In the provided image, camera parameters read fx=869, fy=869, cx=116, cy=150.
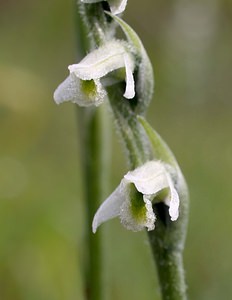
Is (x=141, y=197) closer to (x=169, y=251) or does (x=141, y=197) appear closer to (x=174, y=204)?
(x=174, y=204)

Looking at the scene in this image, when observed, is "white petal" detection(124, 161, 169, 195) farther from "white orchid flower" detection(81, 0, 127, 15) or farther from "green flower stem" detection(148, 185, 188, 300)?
"white orchid flower" detection(81, 0, 127, 15)

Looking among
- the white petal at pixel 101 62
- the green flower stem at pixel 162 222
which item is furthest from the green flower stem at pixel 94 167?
the white petal at pixel 101 62

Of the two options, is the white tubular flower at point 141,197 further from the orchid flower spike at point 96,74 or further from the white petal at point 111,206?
the orchid flower spike at point 96,74

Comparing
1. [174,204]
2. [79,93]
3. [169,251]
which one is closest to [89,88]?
[79,93]

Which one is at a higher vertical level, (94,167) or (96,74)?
(96,74)

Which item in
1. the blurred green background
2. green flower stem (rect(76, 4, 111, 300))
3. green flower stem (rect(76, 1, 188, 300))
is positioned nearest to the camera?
green flower stem (rect(76, 1, 188, 300))

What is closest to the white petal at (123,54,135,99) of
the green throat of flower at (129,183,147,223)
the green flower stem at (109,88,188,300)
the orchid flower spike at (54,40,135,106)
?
the orchid flower spike at (54,40,135,106)

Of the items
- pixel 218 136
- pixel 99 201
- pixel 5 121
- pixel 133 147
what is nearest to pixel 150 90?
pixel 133 147

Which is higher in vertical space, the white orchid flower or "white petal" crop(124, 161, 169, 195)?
the white orchid flower
